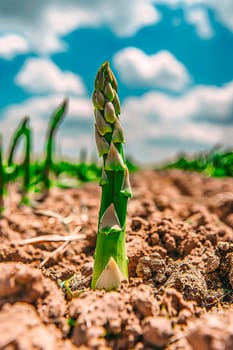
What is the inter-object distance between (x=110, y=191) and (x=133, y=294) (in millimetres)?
482

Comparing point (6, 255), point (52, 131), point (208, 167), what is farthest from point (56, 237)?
point (208, 167)

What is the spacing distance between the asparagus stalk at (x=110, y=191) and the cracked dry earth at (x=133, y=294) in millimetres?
116

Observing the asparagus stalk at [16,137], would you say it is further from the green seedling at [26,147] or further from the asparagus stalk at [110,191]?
the asparagus stalk at [110,191]

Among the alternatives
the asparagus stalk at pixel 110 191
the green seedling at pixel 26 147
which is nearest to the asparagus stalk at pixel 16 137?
the green seedling at pixel 26 147

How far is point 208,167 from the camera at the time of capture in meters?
10.8

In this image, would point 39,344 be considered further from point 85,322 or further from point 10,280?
point 10,280

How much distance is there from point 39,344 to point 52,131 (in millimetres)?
3947

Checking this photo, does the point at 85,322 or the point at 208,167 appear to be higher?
the point at 208,167

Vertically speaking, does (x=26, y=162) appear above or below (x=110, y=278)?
above

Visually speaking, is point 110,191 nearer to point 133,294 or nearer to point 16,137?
A: point 133,294

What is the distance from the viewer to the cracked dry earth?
1.55 meters

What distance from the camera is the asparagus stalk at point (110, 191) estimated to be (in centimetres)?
200

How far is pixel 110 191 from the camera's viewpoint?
80.6 inches

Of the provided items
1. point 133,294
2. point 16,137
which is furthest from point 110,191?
point 16,137
